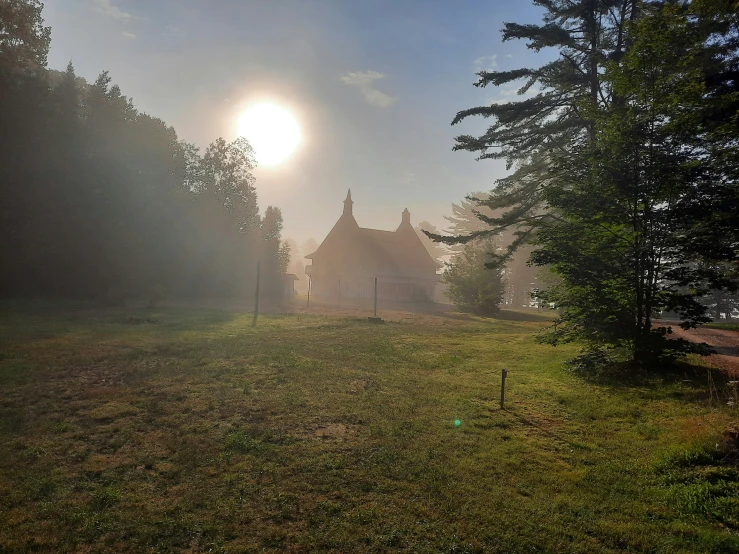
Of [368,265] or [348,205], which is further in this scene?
[348,205]

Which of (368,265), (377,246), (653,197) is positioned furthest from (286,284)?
(653,197)

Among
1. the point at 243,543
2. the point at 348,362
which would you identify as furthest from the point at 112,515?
the point at 348,362

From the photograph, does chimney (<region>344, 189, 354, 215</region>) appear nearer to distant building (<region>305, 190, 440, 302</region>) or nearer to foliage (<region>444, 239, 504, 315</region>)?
distant building (<region>305, 190, 440, 302</region>)

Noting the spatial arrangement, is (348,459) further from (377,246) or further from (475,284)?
(377,246)

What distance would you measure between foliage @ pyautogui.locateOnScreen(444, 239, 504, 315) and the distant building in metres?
15.6

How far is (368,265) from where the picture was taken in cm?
5125

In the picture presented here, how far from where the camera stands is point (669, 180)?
32.9ft

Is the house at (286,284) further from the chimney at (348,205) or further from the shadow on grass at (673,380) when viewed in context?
the shadow on grass at (673,380)

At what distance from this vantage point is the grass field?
450 cm

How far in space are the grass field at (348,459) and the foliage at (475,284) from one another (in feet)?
71.7

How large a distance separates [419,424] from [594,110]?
10519 millimetres

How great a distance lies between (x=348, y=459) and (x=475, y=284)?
2985cm

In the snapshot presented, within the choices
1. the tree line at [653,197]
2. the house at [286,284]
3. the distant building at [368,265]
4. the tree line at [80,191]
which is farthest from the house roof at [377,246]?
the tree line at [653,197]

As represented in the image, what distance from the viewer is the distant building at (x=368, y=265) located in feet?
168
